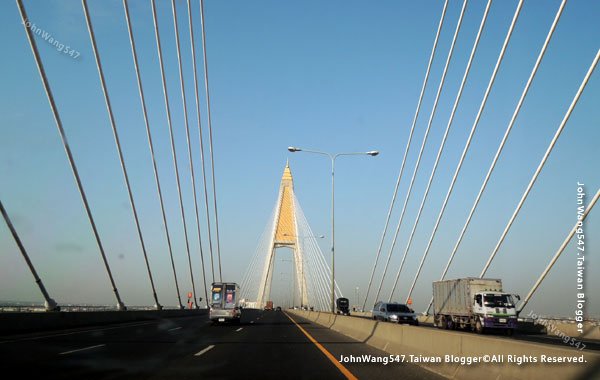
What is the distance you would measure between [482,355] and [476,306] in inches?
768

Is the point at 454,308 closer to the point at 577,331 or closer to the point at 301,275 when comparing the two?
the point at 577,331

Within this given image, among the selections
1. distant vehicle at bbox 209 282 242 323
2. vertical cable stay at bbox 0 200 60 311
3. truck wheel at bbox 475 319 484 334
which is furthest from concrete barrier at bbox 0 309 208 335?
truck wheel at bbox 475 319 484 334

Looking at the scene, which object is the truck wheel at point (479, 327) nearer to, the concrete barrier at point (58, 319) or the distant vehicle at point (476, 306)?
the distant vehicle at point (476, 306)

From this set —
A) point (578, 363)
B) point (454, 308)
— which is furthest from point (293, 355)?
point (454, 308)

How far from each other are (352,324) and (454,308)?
32.7ft

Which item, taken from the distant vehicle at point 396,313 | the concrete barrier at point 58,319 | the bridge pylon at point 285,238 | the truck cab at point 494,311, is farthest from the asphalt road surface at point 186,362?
the bridge pylon at point 285,238

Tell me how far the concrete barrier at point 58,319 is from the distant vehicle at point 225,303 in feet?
17.9

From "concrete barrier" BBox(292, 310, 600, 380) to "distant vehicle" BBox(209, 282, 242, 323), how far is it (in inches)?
717

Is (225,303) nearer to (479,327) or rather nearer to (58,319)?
(58,319)

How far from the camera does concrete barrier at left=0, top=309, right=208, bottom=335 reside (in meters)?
17.7

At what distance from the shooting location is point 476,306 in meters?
25.4

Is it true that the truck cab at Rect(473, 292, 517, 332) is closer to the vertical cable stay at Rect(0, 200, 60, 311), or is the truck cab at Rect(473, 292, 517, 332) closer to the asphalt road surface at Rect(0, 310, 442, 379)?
the asphalt road surface at Rect(0, 310, 442, 379)

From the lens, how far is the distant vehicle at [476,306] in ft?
79.6

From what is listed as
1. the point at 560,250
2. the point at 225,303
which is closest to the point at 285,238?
the point at 225,303
